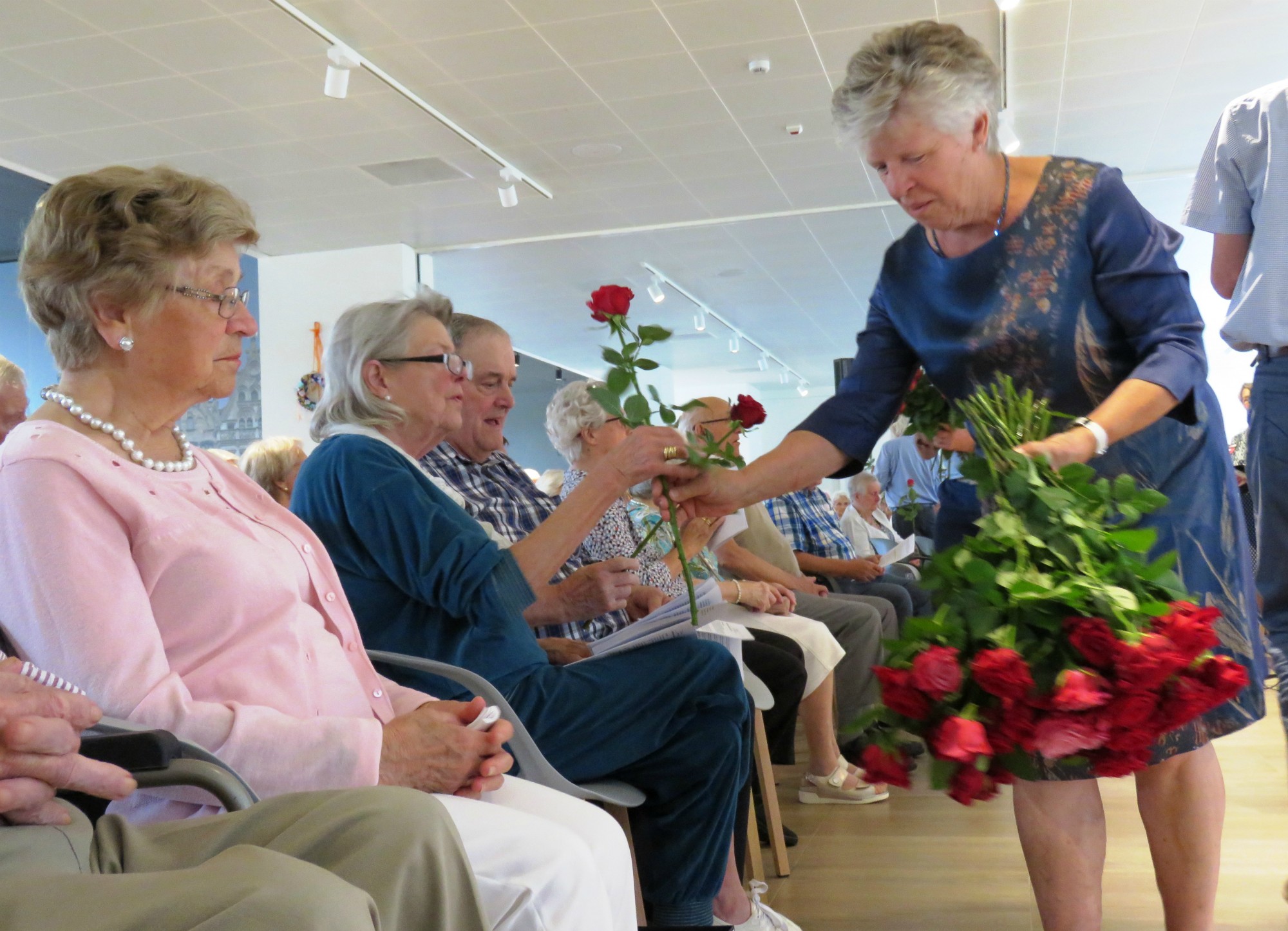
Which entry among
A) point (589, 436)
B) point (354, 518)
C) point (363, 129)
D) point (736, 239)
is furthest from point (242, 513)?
point (736, 239)

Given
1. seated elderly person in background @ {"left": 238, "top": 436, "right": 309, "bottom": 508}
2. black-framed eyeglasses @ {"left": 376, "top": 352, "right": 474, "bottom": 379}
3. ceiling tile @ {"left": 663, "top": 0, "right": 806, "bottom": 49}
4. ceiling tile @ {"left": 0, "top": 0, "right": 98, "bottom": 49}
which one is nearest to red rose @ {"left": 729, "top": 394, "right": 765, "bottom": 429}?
black-framed eyeglasses @ {"left": 376, "top": 352, "right": 474, "bottom": 379}

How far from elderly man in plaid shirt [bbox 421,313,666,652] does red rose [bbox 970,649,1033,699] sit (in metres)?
1.12

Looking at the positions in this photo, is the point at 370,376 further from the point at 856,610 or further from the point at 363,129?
the point at 363,129

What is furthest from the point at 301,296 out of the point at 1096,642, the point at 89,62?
the point at 1096,642

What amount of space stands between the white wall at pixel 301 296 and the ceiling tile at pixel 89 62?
329 cm

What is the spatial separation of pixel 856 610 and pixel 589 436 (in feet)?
3.98

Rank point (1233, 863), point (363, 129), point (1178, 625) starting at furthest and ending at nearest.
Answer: point (363, 129) → point (1233, 863) → point (1178, 625)

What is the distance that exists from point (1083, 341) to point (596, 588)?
1035mm

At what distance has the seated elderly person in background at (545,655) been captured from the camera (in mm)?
1867

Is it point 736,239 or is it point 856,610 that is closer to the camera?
point 856,610

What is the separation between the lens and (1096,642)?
4.13ft

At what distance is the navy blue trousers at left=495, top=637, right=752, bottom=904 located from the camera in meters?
1.90

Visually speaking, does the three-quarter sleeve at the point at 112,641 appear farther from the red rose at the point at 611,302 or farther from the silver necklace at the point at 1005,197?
the silver necklace at the point at 1005,197

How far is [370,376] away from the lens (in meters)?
2.22
